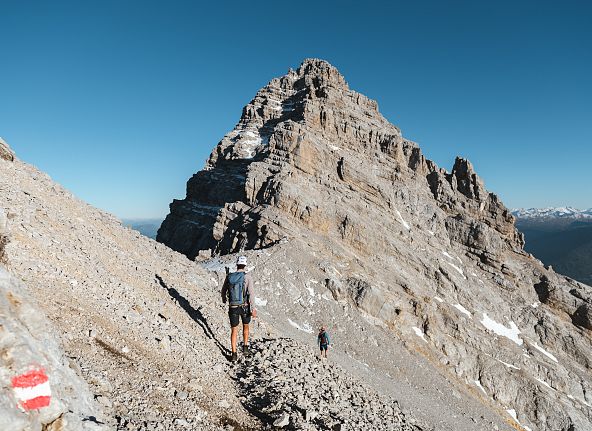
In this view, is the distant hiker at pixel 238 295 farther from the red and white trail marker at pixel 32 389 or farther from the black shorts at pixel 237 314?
the red and white trail marker at pixel 32 389

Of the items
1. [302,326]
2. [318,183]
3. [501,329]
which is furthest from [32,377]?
[501,329]

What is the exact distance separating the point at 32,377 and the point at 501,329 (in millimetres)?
72631

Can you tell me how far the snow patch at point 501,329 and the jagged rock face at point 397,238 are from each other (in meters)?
0.28

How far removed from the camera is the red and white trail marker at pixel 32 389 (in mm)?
5176

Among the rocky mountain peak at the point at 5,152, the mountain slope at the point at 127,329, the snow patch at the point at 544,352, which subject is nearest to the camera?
the mountain slope at the point at 127,329

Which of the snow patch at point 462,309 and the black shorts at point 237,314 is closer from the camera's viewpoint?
the black shorts at point 237,314

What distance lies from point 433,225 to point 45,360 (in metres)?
87.9

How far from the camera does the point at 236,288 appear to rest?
1284 centimetres

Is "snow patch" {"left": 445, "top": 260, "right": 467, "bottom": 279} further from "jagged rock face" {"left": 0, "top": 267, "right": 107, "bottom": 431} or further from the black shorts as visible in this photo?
"jagged rock face" {"left": 0, "top": 267, "right": 107, "bottom": 431}

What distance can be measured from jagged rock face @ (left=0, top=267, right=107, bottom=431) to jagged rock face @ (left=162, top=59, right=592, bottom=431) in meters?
35.7

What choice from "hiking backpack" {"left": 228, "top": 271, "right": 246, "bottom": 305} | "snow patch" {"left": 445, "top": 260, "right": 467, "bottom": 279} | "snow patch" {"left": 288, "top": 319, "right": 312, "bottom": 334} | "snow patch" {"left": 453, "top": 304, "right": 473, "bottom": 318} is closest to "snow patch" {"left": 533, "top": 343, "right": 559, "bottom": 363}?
"snow patch" {"left": 453, "top": 304, "right": 473, "bottom": 318}

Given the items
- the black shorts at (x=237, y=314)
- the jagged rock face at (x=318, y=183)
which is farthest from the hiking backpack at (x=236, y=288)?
the jagged rock face at (x=318, y=183)

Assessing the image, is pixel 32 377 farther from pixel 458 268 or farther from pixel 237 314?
pixel 458 268

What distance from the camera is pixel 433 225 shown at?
86750 mm
